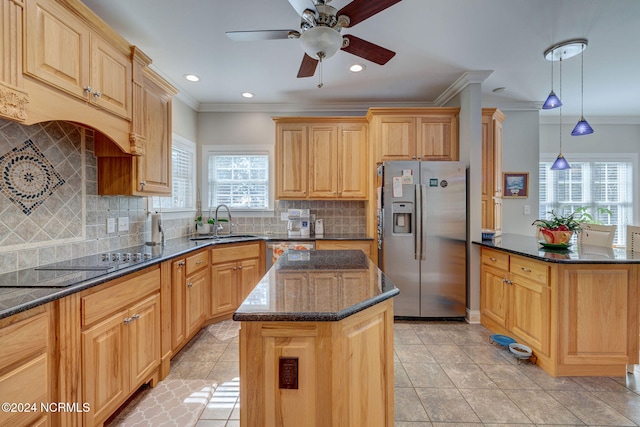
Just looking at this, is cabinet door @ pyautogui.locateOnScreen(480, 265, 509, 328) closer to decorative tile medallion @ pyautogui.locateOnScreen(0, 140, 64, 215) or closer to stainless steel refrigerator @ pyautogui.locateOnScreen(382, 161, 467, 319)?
stainless steel refrigerator @ pyautogui.locateOnScreen(382, 161, 467, 319)

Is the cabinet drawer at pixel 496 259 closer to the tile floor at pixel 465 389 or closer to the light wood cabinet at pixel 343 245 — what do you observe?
the tile floor at pixel 465 389

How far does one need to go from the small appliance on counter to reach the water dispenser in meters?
1.19

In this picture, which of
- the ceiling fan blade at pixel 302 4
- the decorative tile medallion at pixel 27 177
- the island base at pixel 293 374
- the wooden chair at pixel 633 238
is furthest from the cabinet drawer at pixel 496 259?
the decorative tile medallion at pixel 27 177

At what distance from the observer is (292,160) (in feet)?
12.3

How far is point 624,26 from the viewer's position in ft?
7.57

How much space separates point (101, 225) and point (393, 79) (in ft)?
10.5

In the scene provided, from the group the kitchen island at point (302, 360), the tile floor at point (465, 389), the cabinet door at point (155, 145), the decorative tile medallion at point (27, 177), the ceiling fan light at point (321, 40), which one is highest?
the ceiling fan light at point (321, 40)

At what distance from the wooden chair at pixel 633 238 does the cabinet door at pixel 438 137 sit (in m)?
1.66

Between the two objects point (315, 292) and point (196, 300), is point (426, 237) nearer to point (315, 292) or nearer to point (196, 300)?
point (315, 292)

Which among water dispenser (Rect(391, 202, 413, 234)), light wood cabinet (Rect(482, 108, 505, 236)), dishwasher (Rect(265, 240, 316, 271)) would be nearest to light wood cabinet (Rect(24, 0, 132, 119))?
dishwasher (Rect(265, 240, 316, 271))

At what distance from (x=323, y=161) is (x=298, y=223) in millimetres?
927

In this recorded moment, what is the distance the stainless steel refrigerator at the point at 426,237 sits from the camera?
10.4ft

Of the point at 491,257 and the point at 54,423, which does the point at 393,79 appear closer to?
the point at 491,257

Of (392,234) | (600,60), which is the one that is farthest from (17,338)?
(600,60)
